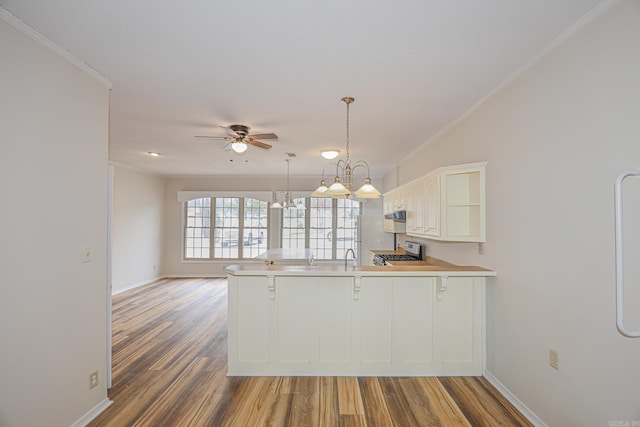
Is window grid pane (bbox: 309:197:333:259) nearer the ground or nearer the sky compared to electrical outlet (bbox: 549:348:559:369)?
nearer the sky

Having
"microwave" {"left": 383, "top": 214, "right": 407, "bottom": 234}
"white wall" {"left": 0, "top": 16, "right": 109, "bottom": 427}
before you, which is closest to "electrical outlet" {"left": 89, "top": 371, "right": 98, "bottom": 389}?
"white wall" {"left": 0, "top": 16, "right": 109, "bottom": 427}

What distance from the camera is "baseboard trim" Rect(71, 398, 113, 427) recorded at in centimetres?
221

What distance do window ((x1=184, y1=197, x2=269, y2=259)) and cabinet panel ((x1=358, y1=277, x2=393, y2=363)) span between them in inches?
Answer: 211

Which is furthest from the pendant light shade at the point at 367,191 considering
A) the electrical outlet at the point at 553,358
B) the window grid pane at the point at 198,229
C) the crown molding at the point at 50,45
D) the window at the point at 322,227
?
the window grid pane at the point at 198,229

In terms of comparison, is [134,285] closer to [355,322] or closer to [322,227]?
[322,227]

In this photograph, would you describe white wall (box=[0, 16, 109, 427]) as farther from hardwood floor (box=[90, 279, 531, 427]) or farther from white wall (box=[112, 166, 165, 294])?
white wall (box=[112, 166, 165, 294])

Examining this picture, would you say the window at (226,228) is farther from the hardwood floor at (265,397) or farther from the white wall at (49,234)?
the white wall at (49,234)

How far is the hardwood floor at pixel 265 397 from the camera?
7.54ft

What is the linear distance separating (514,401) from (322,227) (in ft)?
19.4

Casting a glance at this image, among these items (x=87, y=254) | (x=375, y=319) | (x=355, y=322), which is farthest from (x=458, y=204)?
(x=87, y=254)

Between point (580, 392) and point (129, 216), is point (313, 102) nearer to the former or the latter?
point (580, 392)

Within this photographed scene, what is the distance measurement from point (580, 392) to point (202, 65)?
3.38 metres

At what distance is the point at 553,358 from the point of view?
2.07m

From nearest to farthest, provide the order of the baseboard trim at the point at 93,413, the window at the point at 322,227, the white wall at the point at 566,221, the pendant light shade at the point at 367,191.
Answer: the white wall at the point at 566,221 → the baseboard trim at the point at 93,413 → the pendant light shade at the point at 367,191 → the window at the point at 322,227
